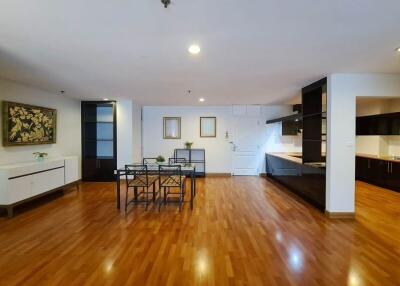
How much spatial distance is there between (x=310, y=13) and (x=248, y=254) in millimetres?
2493

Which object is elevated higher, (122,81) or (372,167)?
(122,81)

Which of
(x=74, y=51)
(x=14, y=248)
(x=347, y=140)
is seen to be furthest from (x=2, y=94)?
(x=347, y=140)

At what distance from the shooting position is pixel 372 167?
616 cm

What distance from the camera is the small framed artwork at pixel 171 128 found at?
7715 millimetres

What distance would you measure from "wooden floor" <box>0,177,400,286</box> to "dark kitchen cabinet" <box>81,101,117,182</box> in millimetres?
2143

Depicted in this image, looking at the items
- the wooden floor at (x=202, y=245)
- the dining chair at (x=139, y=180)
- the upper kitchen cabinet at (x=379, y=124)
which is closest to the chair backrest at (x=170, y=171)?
the dining chair at (x=139, y=180)

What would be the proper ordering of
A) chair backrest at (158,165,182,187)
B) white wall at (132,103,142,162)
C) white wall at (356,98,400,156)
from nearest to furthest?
chair backrest at (158,165,182,187) → white wall at (356,98,400,156) → white wall at (132,103,142,162)

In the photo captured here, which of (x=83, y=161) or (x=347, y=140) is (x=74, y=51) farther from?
(x=83, y=161)

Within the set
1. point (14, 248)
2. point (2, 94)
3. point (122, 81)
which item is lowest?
point (14, 248)

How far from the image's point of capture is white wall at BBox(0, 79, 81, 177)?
435cm

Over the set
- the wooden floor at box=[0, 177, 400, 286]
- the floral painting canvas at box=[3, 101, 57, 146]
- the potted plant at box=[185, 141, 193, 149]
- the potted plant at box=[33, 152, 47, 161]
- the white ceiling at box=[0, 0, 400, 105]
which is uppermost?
the white ceiling at box=[0, 0, 400, 105]

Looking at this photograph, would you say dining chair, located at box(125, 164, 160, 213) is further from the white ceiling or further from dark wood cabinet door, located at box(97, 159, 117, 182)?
dark wood cabinet door, located at box(97, 159, 117, 182)

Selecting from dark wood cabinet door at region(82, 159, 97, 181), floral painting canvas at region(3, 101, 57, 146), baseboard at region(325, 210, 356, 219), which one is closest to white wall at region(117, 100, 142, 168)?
dark wood cabinet door at region(82, 159, 97, 181)

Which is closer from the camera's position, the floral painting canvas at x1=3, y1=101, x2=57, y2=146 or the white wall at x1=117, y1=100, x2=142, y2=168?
the floral painting canvas at x1=3, y1=101, x2=57, y2=146
